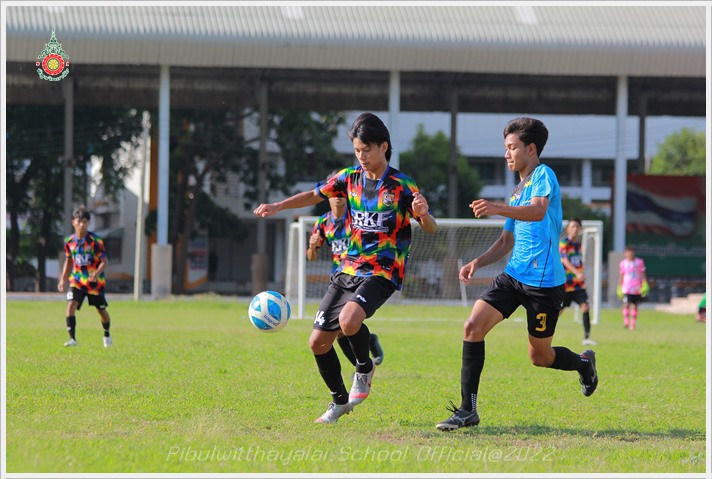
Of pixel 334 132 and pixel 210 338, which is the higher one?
pixel 334 132

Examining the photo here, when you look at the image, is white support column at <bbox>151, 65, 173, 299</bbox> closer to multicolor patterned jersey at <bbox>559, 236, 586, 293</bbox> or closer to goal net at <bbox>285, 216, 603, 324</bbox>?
goal net at <bbox>285, 216, 603, 324</bbox>

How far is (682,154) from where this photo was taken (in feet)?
Answer: 183

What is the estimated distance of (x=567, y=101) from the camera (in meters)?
36.2

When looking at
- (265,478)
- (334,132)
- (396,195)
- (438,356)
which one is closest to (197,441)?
(265,478)

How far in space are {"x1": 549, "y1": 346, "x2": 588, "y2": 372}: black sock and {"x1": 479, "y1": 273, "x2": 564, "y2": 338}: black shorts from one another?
314 mm

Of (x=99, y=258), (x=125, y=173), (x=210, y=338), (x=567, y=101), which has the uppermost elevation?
(x=567, y=101)

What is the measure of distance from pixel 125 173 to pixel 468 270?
107 ft

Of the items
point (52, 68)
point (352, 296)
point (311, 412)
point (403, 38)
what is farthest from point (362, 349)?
point (403, 38)

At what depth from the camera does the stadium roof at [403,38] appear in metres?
29.0

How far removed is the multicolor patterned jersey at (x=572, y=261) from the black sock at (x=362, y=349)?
814 centimetres

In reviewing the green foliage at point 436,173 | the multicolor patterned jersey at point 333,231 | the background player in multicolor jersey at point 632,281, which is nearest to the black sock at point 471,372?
the multicolor patterned jersey at point 333,231

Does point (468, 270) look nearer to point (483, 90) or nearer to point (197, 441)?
point (197, 441)

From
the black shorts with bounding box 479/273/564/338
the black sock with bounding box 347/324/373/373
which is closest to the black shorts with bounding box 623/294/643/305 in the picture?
the black shorts with bounding box 479/273/564/338

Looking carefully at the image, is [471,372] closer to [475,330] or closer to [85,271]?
[475,330]
